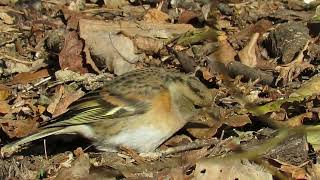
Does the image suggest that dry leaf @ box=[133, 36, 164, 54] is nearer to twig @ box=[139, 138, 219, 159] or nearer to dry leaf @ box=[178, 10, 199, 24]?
dry leaf @ box=[178, 10, 199, 24]

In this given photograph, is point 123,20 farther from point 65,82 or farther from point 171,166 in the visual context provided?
point 171,166

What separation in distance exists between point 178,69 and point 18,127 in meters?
1.78

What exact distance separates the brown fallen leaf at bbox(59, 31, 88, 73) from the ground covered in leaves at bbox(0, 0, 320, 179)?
0.01 meters

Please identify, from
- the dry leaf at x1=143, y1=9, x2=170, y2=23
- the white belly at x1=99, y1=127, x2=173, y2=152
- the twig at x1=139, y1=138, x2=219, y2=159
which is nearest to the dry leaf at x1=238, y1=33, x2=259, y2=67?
the dry leaf at x1=143, y1=9, x2=170, y2=23

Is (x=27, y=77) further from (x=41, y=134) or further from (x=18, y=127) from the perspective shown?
(x=41, y=134)

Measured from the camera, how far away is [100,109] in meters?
6.48

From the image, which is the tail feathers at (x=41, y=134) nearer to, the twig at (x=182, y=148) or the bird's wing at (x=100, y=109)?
the bird's wing at (x=100, y=109)

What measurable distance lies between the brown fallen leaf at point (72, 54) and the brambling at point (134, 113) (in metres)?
1.59

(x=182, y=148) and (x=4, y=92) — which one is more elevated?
(x=182, y=148)

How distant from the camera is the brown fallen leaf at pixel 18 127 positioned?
23.0 feet

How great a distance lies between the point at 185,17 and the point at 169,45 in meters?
0.77

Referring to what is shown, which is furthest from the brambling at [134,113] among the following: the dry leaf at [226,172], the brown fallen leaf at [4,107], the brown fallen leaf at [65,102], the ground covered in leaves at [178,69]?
the brown fallen leaf at [4,107]

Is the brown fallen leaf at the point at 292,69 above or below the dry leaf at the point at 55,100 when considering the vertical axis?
above

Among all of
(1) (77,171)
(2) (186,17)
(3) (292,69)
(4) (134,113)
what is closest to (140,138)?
(4) (134,113)
